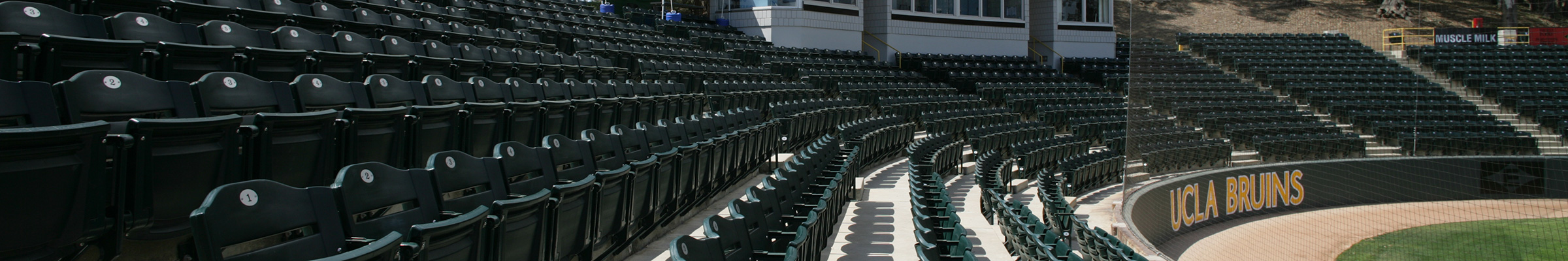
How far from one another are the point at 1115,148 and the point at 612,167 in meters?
9.82

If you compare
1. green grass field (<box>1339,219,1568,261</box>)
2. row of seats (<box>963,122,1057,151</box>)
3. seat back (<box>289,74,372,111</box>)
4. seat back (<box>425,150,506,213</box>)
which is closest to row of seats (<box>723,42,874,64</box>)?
row of seats (<box>963,122,1057,151</box>)

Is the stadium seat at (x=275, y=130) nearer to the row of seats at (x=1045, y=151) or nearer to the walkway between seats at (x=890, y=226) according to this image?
the walkway between seats at (x=890, y=226)

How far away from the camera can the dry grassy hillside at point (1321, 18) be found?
49.5 feet

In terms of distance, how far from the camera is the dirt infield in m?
9.07

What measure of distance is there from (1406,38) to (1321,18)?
146 cm

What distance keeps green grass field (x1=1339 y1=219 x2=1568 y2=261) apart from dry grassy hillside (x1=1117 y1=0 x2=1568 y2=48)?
3186 millimetres

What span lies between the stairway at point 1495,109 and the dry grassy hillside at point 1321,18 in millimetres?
A: 1146

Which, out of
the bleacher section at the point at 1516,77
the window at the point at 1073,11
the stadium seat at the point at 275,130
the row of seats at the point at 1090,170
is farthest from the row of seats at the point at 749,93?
the window at the point at 1073,11

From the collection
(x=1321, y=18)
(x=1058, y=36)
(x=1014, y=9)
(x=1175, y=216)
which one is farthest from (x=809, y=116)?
→ (x=1058, y=36)

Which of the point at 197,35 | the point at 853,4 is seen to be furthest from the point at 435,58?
the point at 853,4

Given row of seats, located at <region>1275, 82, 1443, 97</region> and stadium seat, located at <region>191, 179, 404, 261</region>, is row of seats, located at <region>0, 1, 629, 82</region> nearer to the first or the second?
stadium seat, located at <region>191, 179, 404, 261</region>

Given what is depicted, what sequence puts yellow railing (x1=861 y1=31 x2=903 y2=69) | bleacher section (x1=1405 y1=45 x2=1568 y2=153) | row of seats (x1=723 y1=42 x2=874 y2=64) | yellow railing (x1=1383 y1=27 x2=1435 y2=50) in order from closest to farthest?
bleacher section (x1=1405 y1=45 x2=1568 y2=153), row of seats (x1=723 y1=42 x2=874 y2=64), yellow railing (x1=1383 y1=27 x2=1435 y2=50), yellow railing (x1=861 y1=31 x2=903 y2=69)

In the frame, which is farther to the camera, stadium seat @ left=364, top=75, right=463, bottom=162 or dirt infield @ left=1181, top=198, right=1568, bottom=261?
dirt infield @ left=1181, top=198, right=1568, bottom=261

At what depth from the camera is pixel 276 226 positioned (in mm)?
1957
